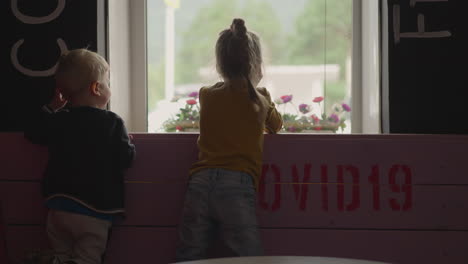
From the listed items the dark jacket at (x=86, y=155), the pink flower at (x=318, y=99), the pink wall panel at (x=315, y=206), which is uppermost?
the pink flower at (x=318, y=99)

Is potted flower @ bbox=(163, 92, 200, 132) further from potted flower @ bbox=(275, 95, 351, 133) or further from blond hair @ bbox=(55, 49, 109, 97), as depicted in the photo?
blond hair @ bbox=(55, 49, 109, 97)

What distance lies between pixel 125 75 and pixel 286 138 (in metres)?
0.83

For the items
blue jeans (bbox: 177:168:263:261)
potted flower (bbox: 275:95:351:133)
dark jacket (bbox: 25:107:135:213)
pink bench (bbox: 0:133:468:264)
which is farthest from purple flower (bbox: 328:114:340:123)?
dark jacket (bbox: 25:107:135:213)

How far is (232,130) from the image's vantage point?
1.65 metres

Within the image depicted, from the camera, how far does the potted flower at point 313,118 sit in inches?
87.0

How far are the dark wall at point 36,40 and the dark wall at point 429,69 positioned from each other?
1.13m

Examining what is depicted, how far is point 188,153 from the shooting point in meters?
1.78

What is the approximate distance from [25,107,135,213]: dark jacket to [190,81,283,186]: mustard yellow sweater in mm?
254

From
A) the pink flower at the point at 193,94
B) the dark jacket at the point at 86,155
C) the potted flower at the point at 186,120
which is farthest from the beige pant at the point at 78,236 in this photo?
the pink flower at the point at 193,94

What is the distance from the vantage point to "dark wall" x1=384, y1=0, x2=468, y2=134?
6.19ft

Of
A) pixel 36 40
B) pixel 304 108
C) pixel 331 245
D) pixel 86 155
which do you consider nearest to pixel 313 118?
pixel 304 108

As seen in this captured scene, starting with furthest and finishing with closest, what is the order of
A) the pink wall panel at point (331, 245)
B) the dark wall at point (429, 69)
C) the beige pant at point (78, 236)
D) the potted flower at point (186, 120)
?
the potted flower at point (186, 120) → the dark wall at point (429, 69) → the pink wall panel at point (331, 245) → the beige pant at point (78, 236)

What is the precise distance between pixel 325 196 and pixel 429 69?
2.06ft

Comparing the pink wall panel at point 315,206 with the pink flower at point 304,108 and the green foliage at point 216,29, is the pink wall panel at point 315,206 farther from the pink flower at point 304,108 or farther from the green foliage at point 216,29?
the green foliage at point 216,29
